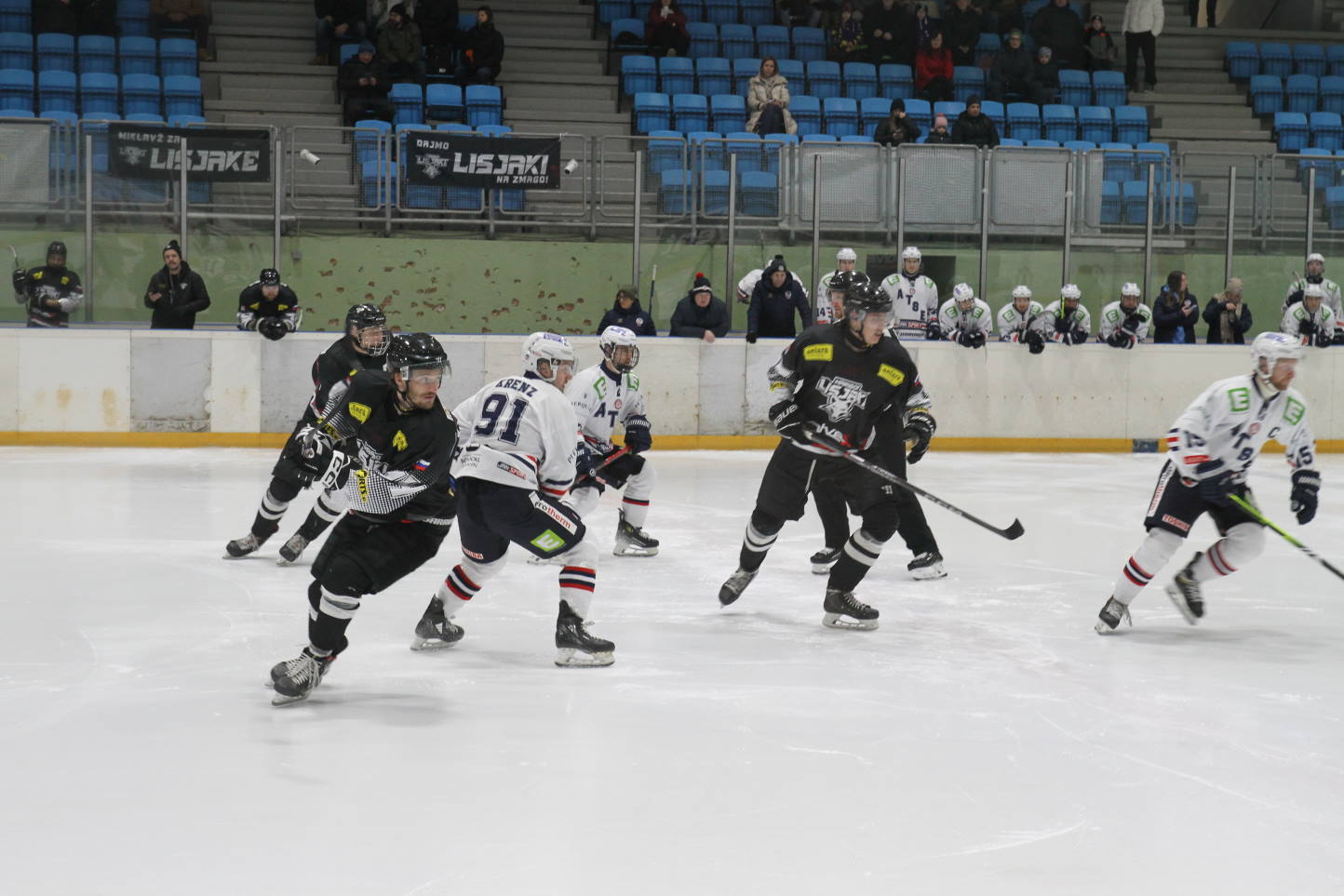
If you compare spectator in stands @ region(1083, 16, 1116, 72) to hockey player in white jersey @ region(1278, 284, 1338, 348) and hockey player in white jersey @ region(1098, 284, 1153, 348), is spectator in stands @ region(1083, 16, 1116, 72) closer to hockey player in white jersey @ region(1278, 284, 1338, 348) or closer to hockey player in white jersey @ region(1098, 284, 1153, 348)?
hockey player in white jersey @ region(1278, 284, 1338, 348)

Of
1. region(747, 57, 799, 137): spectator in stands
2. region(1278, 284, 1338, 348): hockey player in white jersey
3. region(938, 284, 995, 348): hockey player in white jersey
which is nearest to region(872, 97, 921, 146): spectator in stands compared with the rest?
region(747, 57, 799, 137): spectator in stands

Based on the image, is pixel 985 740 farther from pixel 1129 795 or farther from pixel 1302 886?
pixel 1302 886

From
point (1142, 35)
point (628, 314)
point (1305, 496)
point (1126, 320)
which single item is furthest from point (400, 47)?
point (1305, 496)

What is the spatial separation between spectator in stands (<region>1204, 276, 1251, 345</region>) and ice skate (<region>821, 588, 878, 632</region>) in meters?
8.75

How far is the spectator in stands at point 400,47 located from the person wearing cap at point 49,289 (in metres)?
4.52

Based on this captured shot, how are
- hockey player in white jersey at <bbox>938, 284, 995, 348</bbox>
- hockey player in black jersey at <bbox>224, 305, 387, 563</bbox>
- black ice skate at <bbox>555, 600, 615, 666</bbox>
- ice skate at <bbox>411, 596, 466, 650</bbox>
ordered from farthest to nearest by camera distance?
hockey player in white jersey at <bbox>938, 284, 995, 348</bbox>
hockey player in black jersey at <bbox>224, 305, 387, 563</bbox>
ice skate at <bbox>411, 596, 466, 650</bbox>
black ice skate at <bbox>555, 600, 615, 666</bbox>

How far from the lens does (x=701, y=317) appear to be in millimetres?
12672

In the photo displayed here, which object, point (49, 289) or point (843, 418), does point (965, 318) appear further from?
point (49, 289)

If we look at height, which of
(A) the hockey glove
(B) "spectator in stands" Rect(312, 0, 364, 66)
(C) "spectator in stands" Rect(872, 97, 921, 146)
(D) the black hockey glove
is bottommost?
(A) the hockey glove

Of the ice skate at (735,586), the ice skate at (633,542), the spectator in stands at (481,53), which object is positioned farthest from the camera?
the spectator in stands at (481,53)

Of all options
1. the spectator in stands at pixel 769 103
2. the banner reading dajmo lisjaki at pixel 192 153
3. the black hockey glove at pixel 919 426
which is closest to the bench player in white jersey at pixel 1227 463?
the black hockey glove at pixel 919 426

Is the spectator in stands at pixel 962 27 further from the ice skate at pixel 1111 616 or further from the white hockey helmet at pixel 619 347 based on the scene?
the ice skate at pixel 1111 616

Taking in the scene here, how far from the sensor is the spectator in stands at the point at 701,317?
12.6 m

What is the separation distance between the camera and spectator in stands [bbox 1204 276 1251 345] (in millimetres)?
13367
